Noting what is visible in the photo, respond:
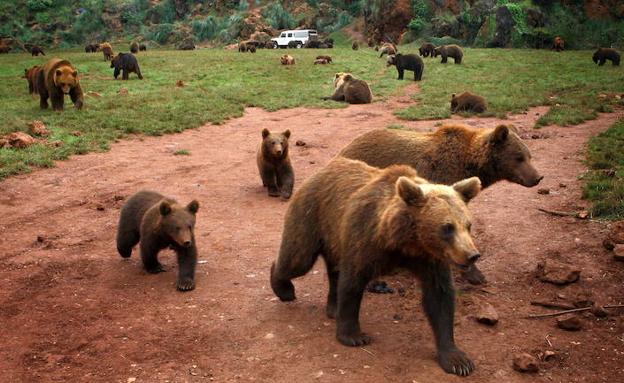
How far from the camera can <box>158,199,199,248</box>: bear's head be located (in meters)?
5.69

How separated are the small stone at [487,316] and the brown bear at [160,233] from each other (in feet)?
8.86

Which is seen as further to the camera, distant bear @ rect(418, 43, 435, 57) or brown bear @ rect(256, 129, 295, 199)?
distant bear @ rect(418, 43, 435, 57)

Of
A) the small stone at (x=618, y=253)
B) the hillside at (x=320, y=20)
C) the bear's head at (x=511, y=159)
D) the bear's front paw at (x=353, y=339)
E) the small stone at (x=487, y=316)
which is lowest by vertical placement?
the small stone at (x=487, y=316)

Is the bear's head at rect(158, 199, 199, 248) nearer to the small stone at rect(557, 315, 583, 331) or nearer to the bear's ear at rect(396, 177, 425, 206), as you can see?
the bear's ear at rect(396, 177, 425, 206)

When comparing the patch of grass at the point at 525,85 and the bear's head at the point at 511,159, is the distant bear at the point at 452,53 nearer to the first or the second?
the patch of grass at the point at 525,85

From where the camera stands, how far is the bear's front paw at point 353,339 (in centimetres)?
433

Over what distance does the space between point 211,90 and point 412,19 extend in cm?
3125

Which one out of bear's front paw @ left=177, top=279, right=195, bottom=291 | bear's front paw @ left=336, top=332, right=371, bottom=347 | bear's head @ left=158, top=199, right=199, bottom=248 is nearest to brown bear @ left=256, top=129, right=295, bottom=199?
bear's head @ left=158, top=199, right=199, bottom=248

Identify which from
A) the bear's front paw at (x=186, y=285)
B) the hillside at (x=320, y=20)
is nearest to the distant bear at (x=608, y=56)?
the hillside at (x=320, y=20)

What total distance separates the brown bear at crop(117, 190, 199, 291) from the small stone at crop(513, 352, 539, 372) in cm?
305

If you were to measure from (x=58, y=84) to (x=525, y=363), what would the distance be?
555 inches

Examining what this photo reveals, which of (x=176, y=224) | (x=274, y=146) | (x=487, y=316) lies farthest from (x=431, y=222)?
(x=274, y=146)

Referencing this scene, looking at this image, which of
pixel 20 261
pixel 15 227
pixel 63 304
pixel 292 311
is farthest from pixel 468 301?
pixel 15 227

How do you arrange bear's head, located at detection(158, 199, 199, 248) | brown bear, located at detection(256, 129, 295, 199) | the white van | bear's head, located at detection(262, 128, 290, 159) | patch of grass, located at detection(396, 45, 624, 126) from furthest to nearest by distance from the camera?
the white van
patch of grass, located at detection(396, 45, 624, 126)
brown bear, located at detection(256, 129, 295, 199)
bear's head, located at detection(262, 128, 290, 159)
bear's head, located at detection(158, 199, 199, 248)
